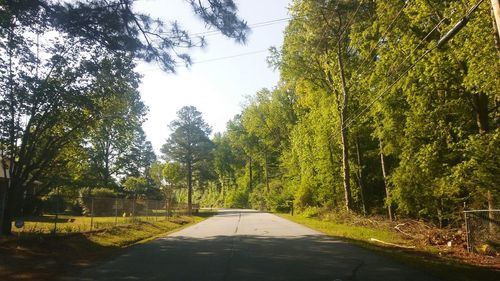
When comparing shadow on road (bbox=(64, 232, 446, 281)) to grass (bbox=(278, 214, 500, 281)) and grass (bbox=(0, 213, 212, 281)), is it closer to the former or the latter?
grass (bbox=(278, 214, 500, 281))

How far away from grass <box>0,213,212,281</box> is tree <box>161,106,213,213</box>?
52.2 meters

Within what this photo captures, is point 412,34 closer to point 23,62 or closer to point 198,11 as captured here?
point 198,11

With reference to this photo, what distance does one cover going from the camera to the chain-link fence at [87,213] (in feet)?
66.7

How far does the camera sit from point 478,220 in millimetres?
14383

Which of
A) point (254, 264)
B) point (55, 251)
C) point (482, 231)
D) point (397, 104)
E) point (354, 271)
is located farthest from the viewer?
point (397, 104)

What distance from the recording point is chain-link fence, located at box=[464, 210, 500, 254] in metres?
13.2

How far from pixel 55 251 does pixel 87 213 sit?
24.7m

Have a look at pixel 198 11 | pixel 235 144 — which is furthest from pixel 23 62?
pixel 235 144

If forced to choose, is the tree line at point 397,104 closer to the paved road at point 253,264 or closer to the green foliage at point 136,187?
the paved road at point 253,264

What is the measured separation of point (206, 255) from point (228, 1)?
7.50 meters

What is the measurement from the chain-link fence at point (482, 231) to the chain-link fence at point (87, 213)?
15.1 meters

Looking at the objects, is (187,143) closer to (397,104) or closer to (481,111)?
(397,104)

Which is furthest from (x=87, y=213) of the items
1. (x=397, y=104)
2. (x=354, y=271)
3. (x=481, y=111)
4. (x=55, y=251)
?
(x=354, y=271)

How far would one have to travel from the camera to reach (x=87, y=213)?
37844mm
